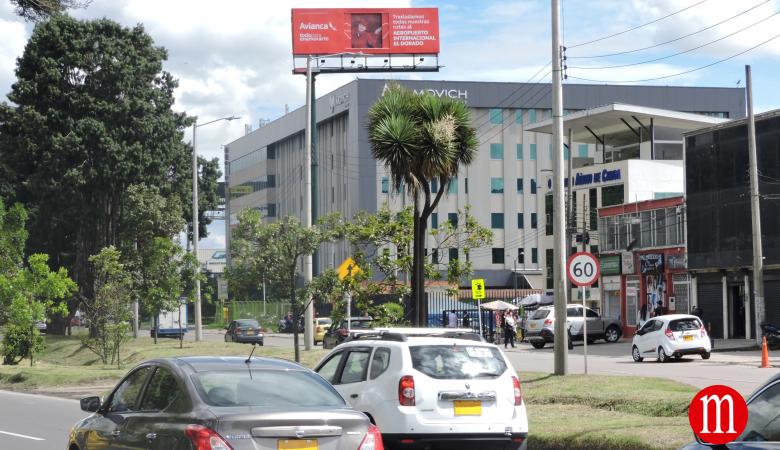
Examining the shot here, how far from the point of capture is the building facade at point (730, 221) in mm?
45531

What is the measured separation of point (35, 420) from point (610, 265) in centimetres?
4199

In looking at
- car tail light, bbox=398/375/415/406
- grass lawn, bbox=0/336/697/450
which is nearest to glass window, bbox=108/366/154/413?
car tail light, bbox=398/375/415/406

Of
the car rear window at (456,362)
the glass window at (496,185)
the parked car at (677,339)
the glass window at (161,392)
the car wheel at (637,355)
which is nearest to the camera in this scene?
the glass window at (161,392)

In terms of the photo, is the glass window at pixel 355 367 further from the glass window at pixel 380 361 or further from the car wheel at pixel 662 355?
the car wheel at pixel 662 355

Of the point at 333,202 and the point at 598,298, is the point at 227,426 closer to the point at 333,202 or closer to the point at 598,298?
the point at 598,298

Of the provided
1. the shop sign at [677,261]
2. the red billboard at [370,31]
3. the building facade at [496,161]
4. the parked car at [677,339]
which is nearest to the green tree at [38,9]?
the parked car at [677,339]

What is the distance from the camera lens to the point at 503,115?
3605 inches

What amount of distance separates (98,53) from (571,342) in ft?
85.2

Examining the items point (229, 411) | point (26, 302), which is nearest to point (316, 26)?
point (26, 302)

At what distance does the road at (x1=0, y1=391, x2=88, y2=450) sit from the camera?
55.0 feet

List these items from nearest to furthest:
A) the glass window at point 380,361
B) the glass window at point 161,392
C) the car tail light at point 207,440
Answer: the car tail light at point 207,440 < the glass window at point 161,392 < the glass window at point 380,361

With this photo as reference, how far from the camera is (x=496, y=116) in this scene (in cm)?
9138

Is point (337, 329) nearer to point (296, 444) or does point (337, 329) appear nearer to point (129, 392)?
point (129, 392)

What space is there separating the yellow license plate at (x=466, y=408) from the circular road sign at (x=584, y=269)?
1171 cm
